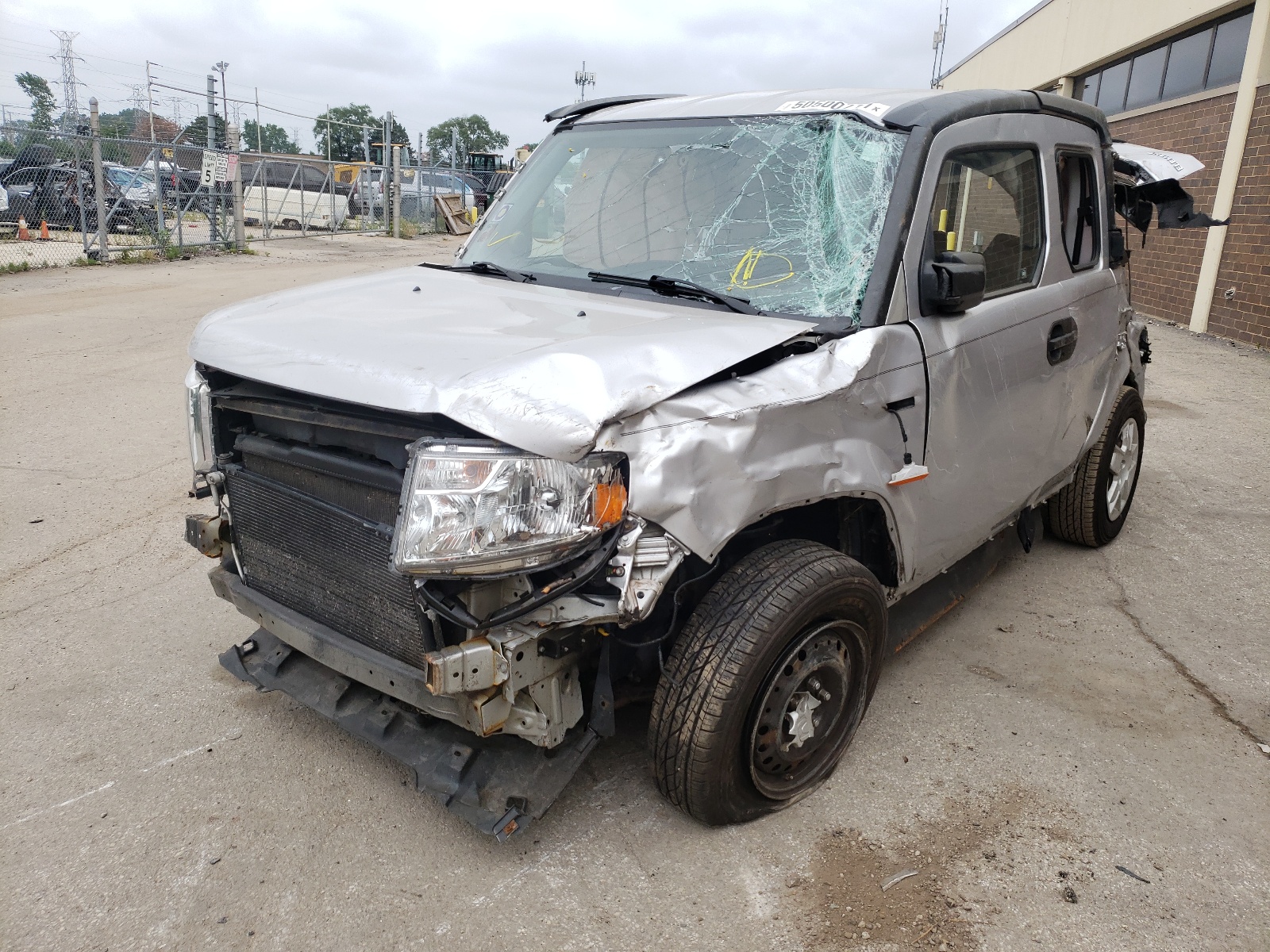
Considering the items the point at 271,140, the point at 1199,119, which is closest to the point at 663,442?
the point at 1199,119

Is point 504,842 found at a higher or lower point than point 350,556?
lower

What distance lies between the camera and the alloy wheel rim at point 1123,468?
194 inches

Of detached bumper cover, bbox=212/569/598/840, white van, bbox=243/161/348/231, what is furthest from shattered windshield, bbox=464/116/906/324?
white van, bbox=243/161/348/231

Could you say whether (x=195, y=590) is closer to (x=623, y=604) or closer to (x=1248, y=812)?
(x=623, y=604)

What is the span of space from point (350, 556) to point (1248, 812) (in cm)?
284

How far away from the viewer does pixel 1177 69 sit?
14477mm

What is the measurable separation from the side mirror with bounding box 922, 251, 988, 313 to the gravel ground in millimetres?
1477

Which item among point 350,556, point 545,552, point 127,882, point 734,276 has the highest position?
point 734,276

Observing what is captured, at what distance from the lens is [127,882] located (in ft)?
8.34

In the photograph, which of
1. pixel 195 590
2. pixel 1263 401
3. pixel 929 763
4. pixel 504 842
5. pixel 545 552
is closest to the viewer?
pixel 545 552

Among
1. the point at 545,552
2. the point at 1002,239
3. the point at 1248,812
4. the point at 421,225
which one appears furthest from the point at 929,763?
the point at 421,225

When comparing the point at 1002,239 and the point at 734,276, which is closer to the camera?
the point at 734,276

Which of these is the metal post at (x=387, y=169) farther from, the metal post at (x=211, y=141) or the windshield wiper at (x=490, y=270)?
the windshield wiper at (x=490, y=270)

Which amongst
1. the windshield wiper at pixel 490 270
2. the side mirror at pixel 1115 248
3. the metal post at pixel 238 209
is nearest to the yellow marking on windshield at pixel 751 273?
the windshield wiper at pixel 490 270
